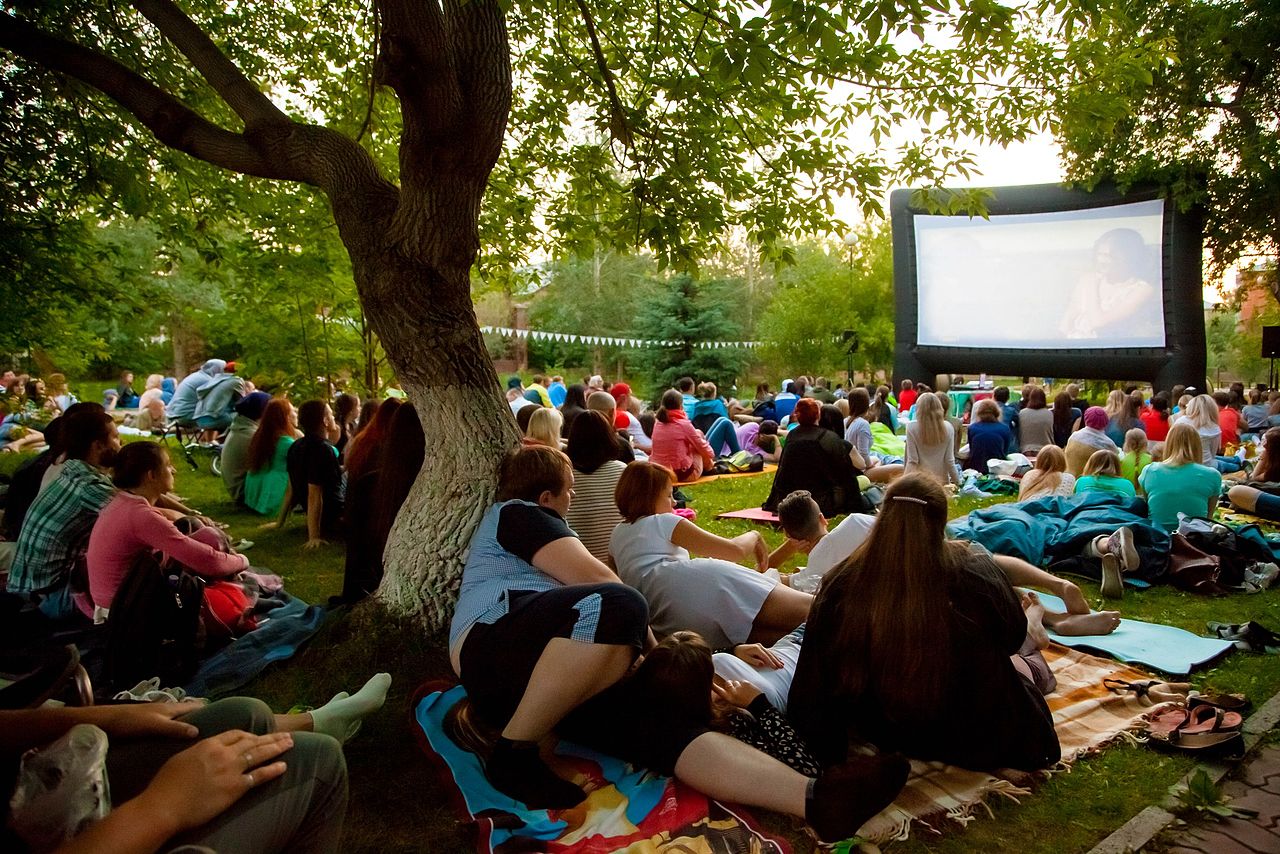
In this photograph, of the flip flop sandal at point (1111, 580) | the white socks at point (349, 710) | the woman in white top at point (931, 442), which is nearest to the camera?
the white socks at point (349, 710)

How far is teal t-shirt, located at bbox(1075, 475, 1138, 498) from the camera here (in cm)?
664

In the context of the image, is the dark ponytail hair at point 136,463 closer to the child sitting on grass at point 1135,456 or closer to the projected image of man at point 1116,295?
the child sitting on grass at point 1135,456

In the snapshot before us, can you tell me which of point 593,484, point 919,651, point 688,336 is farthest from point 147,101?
point 688,336

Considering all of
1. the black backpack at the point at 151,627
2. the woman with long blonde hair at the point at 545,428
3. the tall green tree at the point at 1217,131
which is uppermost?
the tall green tree at the point at 1217,131

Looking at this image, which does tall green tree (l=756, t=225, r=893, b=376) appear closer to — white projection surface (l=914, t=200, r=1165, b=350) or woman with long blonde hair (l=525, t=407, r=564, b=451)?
white projection surface (l=914, t=200, r=1165, b=350)

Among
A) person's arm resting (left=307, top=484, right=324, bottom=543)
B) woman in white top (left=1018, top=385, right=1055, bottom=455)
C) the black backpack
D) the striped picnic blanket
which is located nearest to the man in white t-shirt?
the striped picnic blanket

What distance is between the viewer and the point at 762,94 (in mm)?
4867

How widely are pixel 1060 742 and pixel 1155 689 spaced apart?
0.77 m

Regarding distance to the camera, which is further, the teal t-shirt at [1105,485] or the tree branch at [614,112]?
the teal t-shirt at [1105,485]

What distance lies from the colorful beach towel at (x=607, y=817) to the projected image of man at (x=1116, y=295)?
1812cm

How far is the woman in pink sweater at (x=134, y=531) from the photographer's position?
3990mm

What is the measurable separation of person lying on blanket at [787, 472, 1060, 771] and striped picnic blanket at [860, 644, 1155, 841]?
84mm

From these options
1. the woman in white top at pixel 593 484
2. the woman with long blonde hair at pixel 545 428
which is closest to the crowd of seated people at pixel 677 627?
the woman in white top at pixel 593 484

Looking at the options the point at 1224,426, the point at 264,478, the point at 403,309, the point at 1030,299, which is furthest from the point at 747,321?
the point at 403,309
